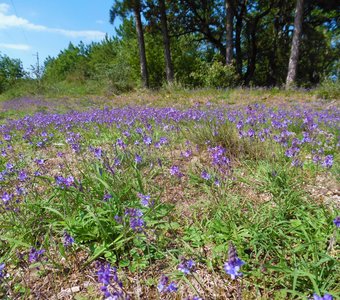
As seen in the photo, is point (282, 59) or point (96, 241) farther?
point (282, 59)

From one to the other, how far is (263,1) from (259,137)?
21206 millimetres

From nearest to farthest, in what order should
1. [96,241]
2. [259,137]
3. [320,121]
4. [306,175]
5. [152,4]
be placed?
[96,241] → [306,175] → [259,137] → [320,121] → [152,4]

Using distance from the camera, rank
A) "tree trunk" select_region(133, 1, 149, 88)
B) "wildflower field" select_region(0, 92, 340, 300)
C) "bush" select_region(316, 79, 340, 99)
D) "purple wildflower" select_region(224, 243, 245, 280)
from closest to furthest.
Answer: "purple wildflower" select_region(224, 243, 245, 280) → "wildflower field" select_region(0, 92, 340, 300) → "bush" select_region(316, 79, 340, 99) → "tree trunk" select_region(133, 1, 149, 88)

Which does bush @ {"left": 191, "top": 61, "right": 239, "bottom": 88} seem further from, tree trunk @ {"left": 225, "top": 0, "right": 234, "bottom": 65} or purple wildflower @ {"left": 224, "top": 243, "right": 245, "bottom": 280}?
purple wildflower @ {"left": 224, "top": 243, "right": 245, "bottom": 280}

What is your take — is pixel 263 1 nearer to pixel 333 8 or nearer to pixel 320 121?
pixel 333 8

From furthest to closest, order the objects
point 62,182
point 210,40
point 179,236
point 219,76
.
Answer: point 210,40 < point 219,76 < point 62,182 < point 179,236

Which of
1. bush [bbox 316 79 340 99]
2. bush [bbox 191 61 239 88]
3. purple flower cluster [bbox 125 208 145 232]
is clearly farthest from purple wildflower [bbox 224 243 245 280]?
bush [bbox 191 61 239 88]

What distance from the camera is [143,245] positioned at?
1691mm

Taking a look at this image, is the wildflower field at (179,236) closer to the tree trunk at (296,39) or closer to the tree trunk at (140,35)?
the tree trunk at (296,39)

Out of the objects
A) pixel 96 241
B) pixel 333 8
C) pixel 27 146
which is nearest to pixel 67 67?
pixel 333 8

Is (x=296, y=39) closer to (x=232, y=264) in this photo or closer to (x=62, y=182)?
(x=62, y=182)

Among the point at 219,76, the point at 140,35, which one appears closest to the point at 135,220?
the point at 219,76

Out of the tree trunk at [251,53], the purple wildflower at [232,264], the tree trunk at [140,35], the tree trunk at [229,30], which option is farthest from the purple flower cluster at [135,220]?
the tree trunk at [251,53]

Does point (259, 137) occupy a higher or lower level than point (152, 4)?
lower
